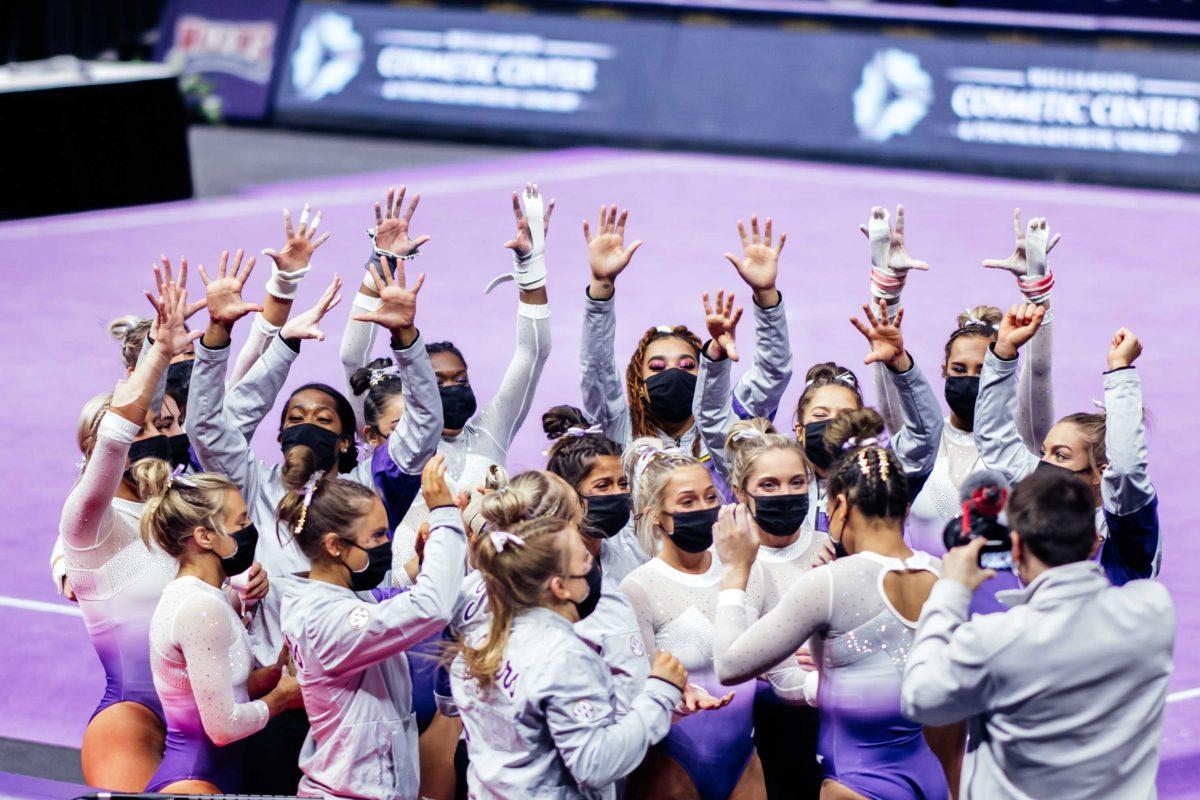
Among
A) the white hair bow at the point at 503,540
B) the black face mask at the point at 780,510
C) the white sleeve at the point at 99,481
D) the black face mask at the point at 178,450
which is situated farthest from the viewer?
the black face mask at the point at 178,450

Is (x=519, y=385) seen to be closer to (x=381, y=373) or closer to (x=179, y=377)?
(x=381, y=373)

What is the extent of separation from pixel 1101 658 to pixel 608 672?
4.23 ft

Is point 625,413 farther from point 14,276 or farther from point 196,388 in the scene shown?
point 14,276

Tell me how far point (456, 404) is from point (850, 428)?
5.56 ft

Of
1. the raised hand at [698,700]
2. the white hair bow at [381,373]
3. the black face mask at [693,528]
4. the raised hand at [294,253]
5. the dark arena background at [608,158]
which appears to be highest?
the dark arena background at [608,158]

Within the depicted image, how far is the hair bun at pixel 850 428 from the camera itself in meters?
5.71

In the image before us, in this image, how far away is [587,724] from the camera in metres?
4.20

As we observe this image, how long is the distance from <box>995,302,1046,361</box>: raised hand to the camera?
1588mm

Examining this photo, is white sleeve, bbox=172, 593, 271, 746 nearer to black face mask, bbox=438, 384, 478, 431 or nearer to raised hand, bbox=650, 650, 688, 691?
raised hand, bbox=650, 650, 688, 691

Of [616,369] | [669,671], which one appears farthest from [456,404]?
[669,671]

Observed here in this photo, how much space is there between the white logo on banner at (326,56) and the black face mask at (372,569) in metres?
15.6

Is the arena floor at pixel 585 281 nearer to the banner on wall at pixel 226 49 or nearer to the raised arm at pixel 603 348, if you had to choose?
the raised arm at pixel 603 348

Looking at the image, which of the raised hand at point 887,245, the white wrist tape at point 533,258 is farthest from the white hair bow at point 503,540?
the raised hand at point 887,245

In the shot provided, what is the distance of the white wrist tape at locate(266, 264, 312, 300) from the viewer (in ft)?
21.2
